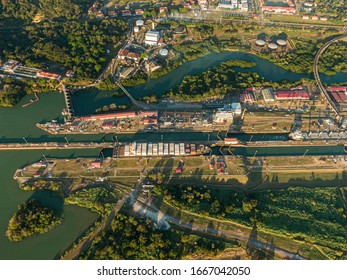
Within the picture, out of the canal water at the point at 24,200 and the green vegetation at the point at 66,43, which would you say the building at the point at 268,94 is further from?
the green vegetation at the point at 66,43

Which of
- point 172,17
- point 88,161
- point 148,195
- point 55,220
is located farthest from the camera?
point 172,17

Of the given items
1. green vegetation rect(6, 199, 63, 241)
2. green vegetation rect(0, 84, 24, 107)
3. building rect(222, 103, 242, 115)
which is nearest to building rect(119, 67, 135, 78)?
green vegetation rect(0, 84, 24, 107)

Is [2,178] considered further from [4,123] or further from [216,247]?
[216,247]

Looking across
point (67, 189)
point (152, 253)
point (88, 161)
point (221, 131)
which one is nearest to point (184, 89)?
point (221, 131)

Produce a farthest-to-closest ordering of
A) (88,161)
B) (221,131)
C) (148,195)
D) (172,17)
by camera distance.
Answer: (172,17) → (221,131) → (88,161) → (148,195)

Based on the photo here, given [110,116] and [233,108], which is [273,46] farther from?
[110,116]

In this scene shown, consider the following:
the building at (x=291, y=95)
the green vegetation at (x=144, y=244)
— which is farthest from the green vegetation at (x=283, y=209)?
the building at (x=291, y=95)

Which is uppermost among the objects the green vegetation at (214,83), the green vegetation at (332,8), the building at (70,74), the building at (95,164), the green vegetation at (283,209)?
the green vegetation at (332,8)

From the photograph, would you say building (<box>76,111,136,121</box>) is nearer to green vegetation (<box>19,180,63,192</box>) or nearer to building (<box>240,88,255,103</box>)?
green vegetation (<box>19,180,63,192</box>)
